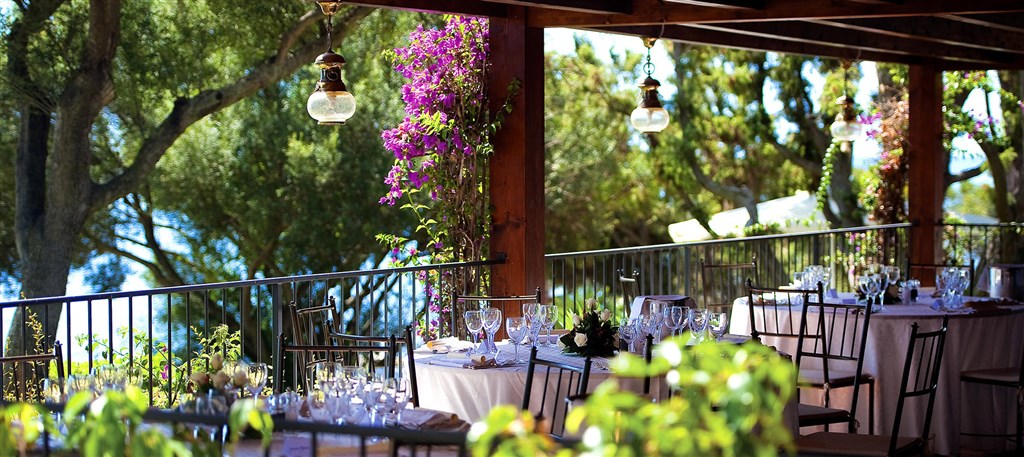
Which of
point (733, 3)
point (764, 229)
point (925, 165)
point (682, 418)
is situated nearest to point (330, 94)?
point (733, 3)

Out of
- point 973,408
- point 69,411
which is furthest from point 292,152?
point 69,411

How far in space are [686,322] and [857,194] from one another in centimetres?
1397

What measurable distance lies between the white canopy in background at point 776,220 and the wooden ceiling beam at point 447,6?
9049 mm

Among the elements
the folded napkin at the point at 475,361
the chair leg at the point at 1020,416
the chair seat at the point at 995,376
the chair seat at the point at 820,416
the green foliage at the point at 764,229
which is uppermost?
the green foliage at the point at 764,229

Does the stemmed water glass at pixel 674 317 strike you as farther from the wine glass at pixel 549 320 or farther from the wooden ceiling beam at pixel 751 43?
the wooden ceiling beam at pixel 751 43

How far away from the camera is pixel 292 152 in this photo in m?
15.0

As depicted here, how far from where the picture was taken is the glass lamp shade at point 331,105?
559 centimetres

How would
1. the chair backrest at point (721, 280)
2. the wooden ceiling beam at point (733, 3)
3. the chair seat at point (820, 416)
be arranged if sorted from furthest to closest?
1. the chair backrest at point (721, 280)
2. the wooden ceiling beam at point (733, 3)
3. the chair seat at point (820, 416)

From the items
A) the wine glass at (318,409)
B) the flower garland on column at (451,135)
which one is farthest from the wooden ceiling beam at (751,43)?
the wine glass at (318,409)

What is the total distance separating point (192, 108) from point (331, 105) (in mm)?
8510

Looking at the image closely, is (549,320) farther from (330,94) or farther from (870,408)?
(870,408)

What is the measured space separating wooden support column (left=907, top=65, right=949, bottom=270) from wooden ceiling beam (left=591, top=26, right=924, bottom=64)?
0.30 metres

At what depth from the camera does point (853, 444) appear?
4.43 metres

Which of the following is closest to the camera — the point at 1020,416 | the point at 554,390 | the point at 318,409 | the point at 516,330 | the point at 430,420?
the point at 318,409
